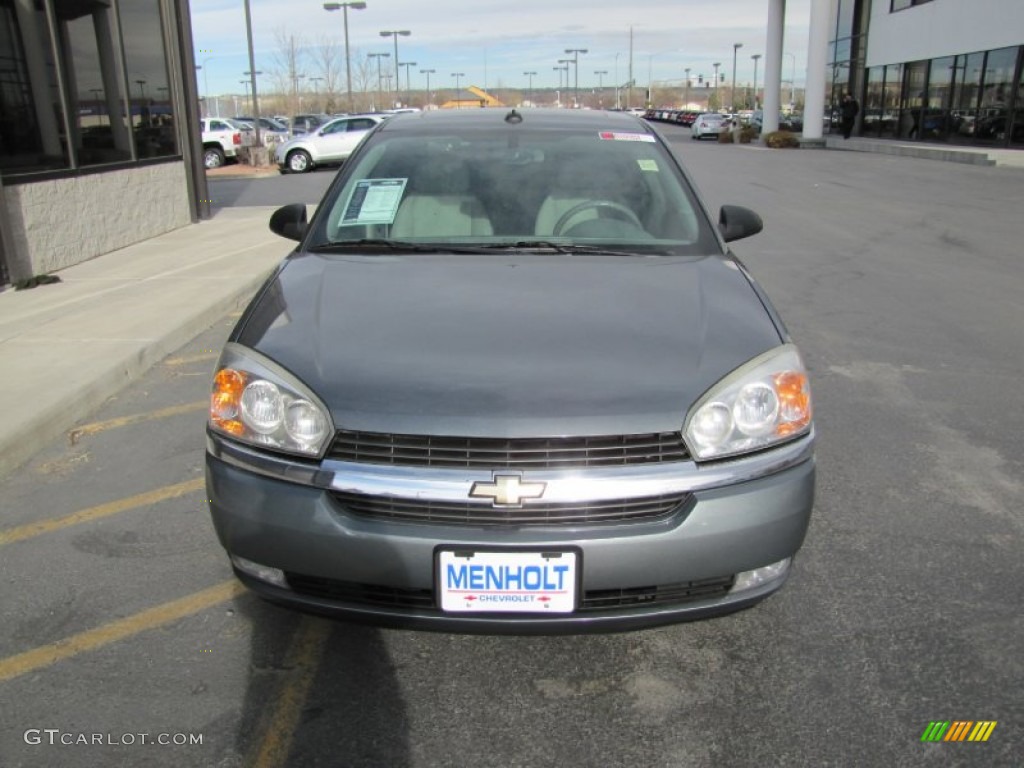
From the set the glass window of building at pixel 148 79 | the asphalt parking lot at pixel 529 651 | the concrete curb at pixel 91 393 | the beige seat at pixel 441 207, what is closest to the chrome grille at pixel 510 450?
the asphalt parking lot at pixel 529 651

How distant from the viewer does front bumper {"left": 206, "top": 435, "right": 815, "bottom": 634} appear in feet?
7.33

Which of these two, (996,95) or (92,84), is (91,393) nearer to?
(92,84)

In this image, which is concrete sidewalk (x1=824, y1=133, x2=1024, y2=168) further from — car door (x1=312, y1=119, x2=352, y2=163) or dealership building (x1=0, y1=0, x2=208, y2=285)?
dealership building (x1=0, y1=0, x2=208, y2=285)

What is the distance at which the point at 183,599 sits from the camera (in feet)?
9.96

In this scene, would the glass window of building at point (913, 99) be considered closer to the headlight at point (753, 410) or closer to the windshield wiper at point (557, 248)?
the windshield wiper at point (557, 248)

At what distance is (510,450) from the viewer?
2.25 m

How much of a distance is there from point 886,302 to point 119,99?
30.4 feet

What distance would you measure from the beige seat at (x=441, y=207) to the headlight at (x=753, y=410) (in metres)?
1.45

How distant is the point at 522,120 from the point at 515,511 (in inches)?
97.6

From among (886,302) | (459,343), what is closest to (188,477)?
(459,343)

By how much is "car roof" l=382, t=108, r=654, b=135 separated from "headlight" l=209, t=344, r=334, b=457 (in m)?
1.93

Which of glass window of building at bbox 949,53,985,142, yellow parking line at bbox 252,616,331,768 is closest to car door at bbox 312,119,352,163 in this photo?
glass window of building at bbox 949,53,985,142

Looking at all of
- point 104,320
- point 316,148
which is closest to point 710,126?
point 316,148

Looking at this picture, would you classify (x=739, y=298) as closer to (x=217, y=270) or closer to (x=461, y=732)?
(x=461, y=732)
